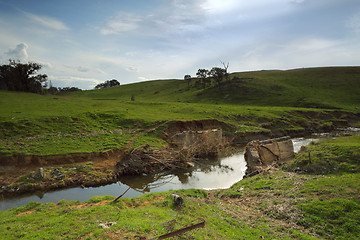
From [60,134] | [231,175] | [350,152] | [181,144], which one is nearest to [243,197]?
[231,175]

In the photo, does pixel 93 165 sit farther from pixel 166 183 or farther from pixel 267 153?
pixel 267 153

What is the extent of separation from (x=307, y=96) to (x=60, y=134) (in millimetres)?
73667

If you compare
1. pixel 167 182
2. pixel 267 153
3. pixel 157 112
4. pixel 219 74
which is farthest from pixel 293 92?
pixel 167 182

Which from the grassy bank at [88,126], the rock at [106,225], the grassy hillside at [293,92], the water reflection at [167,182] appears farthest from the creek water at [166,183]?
the grassy hillside at [293,92]

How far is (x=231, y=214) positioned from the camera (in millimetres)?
11477

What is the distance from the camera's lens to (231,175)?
2150 centimetres

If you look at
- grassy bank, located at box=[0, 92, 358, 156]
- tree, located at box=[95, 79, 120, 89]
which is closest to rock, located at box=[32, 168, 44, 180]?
grassy bank, located at box=[0, 92, 358, 156]

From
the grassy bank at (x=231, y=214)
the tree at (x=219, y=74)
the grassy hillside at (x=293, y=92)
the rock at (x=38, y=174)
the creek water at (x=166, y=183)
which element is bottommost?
the creek water at (x=166, y=183)

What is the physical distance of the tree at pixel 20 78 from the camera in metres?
55.0

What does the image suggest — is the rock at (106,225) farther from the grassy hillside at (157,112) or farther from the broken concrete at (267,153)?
the broken concrete at (267,153)

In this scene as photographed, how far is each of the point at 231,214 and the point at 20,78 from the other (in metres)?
68.7

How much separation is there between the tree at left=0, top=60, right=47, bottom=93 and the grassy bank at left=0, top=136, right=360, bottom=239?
59.0 m

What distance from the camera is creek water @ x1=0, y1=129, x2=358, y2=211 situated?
1540 cm

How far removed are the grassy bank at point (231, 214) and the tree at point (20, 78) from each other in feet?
194
